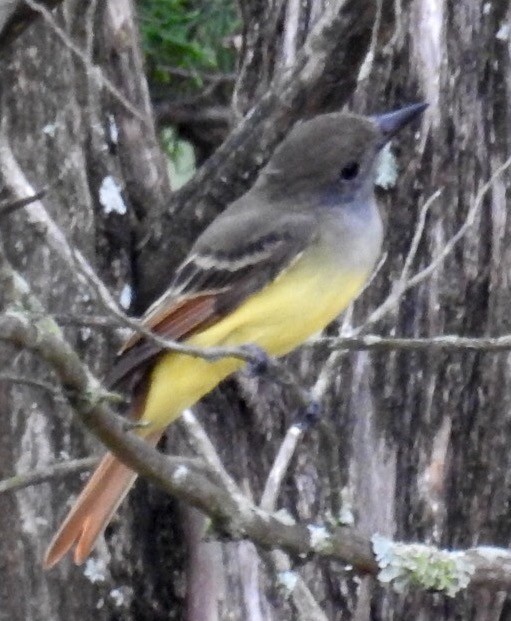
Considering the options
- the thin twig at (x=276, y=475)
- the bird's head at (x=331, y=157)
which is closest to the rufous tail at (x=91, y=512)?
the thin twig at (x=276, y=475)

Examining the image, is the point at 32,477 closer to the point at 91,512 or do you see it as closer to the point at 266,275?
the point at 91,512

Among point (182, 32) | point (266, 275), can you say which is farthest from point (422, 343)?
point (182, 32)

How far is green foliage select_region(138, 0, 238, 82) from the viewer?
432 cm

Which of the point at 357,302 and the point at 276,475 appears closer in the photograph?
the point at 276,475

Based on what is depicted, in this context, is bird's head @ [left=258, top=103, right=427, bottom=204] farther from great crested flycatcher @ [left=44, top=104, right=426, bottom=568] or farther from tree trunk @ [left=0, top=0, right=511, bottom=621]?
tree trunk @ [left=0, top=0, right=511, bottom=621]

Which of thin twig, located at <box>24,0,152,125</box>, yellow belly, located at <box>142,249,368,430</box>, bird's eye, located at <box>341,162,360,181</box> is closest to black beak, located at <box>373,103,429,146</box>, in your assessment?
bird's eye, located at <box>341,162,360,181</box>

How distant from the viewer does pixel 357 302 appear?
3.70 metres

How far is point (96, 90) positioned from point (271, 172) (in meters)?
0.54

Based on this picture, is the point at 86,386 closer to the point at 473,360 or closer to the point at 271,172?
the point at 271,172

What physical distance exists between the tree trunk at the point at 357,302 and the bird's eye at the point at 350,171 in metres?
0.17

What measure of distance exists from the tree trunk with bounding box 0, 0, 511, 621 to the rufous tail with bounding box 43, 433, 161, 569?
302 mm

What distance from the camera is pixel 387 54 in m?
3.65

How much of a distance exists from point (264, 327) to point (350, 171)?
0.58 m

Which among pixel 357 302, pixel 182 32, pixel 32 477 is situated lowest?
pixel 32 477
